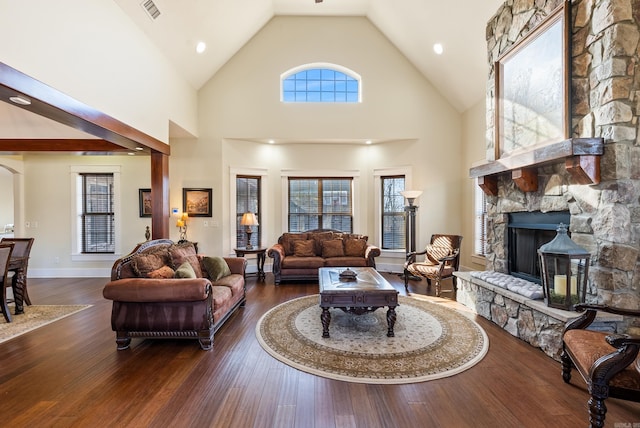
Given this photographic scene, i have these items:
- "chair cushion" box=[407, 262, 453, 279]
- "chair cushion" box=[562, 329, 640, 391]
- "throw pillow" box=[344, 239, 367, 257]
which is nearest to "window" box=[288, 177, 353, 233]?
"throw pillow" box=[344, 239, 367, 257]

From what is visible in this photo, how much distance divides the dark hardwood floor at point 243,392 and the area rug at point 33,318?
0.37 metres

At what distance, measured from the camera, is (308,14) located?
639 centimetres

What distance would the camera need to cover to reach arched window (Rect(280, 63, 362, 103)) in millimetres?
6715

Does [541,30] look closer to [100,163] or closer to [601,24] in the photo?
[601,24]

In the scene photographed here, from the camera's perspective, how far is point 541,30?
3.22 m

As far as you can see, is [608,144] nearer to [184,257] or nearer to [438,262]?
[438,262]

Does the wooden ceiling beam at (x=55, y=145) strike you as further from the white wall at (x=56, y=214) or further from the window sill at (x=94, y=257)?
the window sill at (x=94, y=257)

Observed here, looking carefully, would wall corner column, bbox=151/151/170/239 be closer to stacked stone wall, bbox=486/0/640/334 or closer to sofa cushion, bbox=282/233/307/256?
sofa cushion, bbox=282/233/307/256

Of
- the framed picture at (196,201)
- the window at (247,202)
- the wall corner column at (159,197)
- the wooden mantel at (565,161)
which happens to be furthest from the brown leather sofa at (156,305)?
the wooden mantel at (565,161)

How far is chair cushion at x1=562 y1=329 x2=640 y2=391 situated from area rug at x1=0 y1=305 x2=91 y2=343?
5.42 m

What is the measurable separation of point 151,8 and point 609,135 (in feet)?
18.8

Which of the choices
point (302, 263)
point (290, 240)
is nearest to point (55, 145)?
point (290, 240)

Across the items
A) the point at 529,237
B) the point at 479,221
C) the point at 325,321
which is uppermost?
the point at 479,221

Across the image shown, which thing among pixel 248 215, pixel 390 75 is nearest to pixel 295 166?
pixel 248 215
